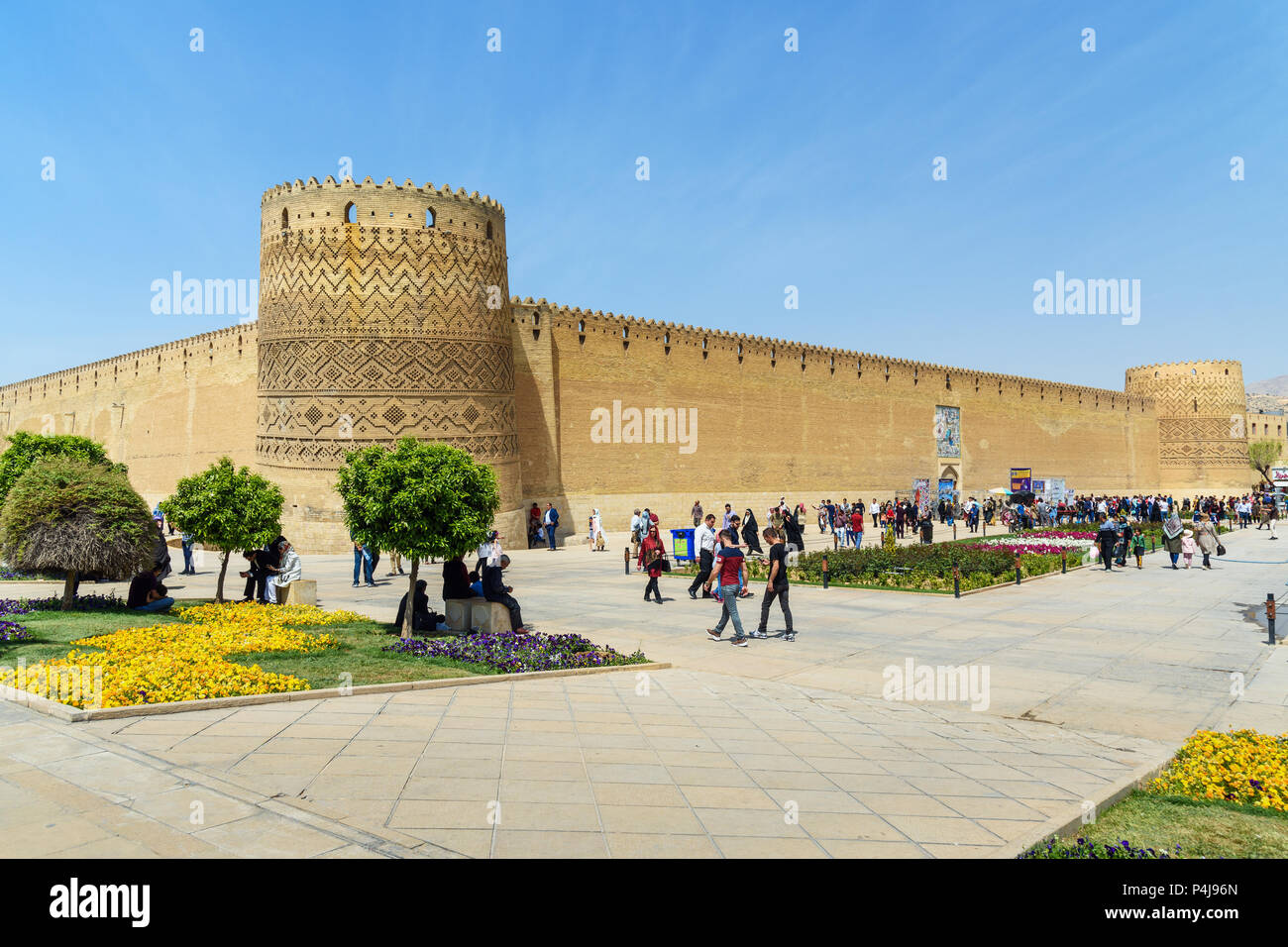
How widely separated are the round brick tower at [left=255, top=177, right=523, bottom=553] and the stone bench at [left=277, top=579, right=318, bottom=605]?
33.8 ft

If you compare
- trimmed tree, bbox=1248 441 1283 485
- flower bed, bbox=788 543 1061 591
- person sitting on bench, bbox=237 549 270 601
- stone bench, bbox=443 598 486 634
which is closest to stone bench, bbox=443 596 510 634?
stone bench, bbox=443 598 486 634

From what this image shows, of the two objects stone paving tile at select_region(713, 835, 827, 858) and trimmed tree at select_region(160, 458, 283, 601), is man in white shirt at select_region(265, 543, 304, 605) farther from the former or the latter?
stone paving tile at select_region(713, 835, 827, 858)

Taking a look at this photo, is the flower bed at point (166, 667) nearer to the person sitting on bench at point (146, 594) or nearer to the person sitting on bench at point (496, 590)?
the person sitting on bench at point (146, 594)

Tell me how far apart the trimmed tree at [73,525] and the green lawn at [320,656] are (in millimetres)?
704

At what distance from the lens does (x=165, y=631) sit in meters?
8.22

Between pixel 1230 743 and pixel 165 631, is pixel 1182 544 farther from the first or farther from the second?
pixel 165 631

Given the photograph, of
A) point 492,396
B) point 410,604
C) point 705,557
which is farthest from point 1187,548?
point 492,396

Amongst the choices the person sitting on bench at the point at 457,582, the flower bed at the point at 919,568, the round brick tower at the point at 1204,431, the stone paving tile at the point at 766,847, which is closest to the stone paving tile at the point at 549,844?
the stone paving tile at the point at 766,847

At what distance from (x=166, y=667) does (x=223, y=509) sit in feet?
16.3

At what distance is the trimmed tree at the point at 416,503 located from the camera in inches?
343

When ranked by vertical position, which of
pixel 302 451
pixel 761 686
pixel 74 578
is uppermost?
pixel 302 451

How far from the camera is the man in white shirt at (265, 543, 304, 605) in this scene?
37.7 ft
